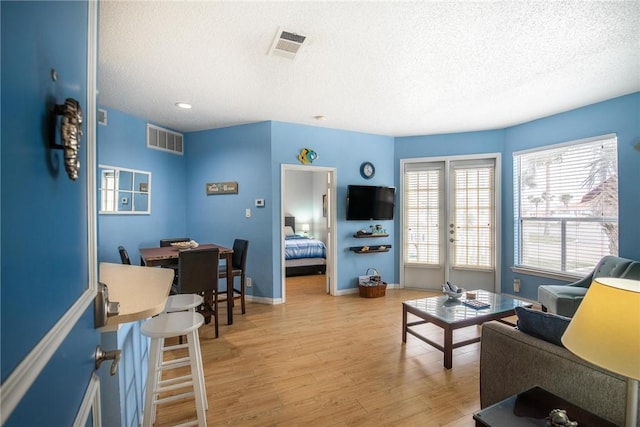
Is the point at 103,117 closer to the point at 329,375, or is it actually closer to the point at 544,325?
the point at 329,375

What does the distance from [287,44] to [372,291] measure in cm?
346

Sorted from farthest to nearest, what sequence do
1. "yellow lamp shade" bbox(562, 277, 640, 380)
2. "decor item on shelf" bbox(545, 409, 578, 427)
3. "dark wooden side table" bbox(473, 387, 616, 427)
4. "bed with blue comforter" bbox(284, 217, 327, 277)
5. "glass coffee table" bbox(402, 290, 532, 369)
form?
"bed with blue comforter" bbox(284, 217, 327, 277) < "glass coffee table" bbox(402, 290, 532, 369) < "dark wooden side table" bbox(473, 387, 616, 427) < "decor item on shelf" bbox(545, 409, 578, 427) < "yellow lamp shade" bbox(562, 277, 640, 380)

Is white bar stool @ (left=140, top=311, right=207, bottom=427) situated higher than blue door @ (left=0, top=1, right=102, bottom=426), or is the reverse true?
blue door @ (left=0, top=1, right=102, bottom=426)

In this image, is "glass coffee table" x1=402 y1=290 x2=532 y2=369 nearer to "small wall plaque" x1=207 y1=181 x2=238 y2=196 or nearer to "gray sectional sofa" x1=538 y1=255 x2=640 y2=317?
"gray sectional sofa" x1=538 y1=255 x2=640 y2=317

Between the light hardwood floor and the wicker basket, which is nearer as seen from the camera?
the light hardwood floor

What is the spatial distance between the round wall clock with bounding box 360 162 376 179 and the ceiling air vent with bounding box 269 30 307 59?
257cm

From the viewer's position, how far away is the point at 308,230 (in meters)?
8.31

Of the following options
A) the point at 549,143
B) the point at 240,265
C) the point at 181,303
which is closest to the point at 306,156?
the point at 240,265

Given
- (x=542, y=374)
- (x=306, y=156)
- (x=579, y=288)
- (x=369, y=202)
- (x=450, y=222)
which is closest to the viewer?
(x=542, y=374)

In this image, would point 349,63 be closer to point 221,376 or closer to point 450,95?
point 450,95

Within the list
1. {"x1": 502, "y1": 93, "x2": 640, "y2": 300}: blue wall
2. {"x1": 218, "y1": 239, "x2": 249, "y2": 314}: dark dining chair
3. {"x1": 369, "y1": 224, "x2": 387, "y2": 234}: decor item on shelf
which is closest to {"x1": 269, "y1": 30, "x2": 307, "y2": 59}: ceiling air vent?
{"x1": 218, "y1": 239, "x2": 249, "y2": 314}: dark dining chair

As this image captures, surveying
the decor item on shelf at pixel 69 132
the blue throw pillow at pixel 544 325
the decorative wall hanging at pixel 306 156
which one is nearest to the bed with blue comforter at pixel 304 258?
the decorative wall hanging at pixel 306 156

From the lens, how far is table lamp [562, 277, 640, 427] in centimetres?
79

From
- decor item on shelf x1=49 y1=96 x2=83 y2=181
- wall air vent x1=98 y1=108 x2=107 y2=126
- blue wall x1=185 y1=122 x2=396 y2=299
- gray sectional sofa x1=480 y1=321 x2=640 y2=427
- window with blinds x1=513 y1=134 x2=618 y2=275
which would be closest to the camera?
decor item on shelf x1=49 y1=96 x2=83 y2=181
